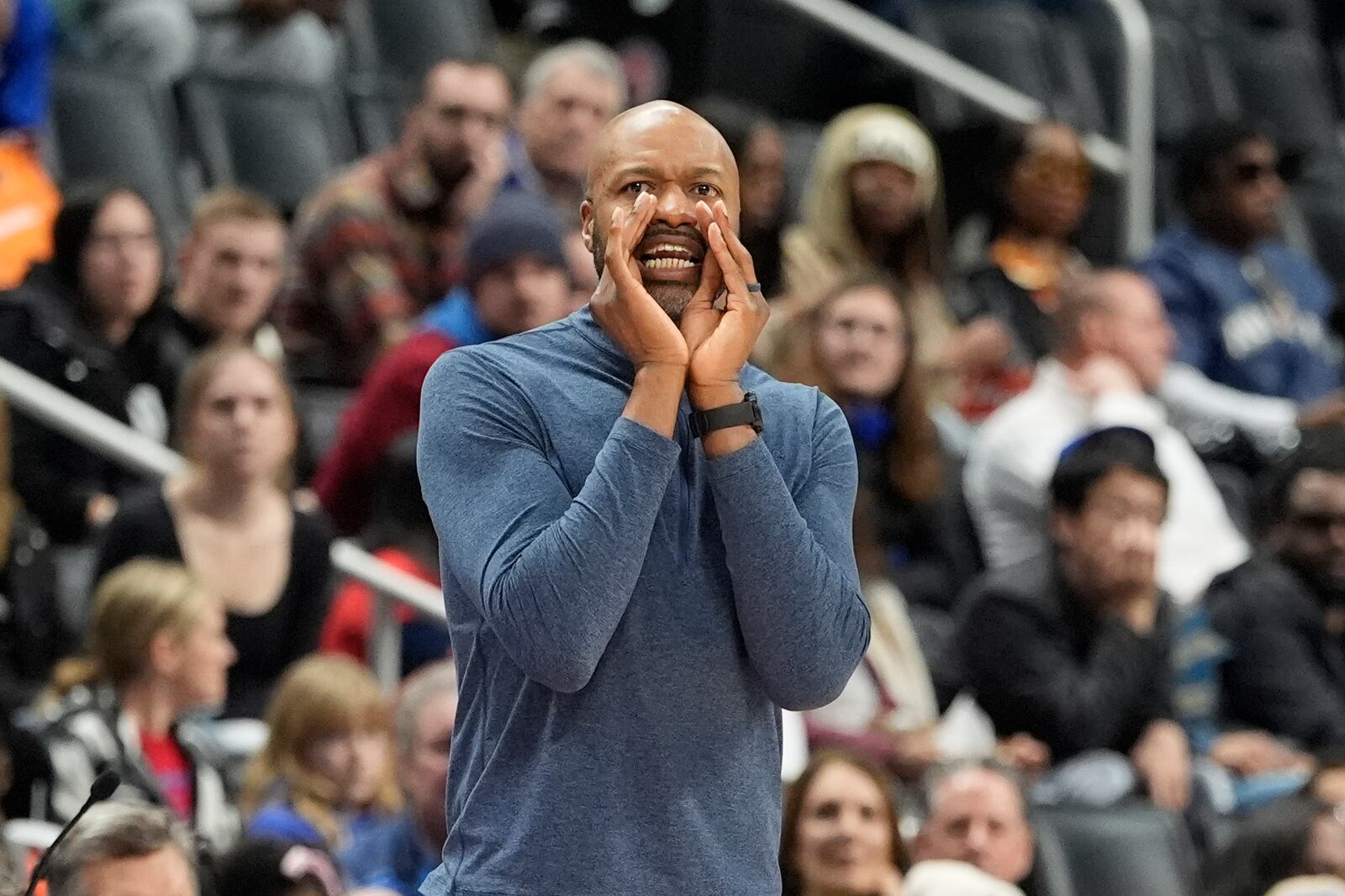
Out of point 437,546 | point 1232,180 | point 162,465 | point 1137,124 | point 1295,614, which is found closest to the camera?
point 437,546

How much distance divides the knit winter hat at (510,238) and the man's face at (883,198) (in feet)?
3.59

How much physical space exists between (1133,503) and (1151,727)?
0.40 meters

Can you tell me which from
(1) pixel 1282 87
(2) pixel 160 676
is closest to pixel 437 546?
(2) pixel 160 676

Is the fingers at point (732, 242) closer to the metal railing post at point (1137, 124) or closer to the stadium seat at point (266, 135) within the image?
the stadium seat at point (266, 135)

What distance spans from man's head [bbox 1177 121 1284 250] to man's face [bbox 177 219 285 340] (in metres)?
2.59

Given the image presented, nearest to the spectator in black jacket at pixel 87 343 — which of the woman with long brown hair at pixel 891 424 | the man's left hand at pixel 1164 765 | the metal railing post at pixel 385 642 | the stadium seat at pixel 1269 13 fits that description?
the metal railing post at pixel 385 642

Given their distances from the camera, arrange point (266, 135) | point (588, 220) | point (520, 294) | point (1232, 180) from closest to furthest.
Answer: point (588, 220) → point (520, 294) → point (266, 135) → point (1232, 180)

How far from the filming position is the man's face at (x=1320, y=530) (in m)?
4.86

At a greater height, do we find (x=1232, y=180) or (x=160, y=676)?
(x=160, y=676)

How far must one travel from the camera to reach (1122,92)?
6750mm

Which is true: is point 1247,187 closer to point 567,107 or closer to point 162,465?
point 567,107

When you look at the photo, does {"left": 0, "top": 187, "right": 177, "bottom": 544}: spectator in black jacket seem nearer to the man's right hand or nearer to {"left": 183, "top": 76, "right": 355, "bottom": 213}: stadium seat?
{"left": 183, "top": 76, "right": 355, "bottom": 213}: stadium seat

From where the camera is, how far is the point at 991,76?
699cm

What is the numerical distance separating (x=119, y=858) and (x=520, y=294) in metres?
1.92
